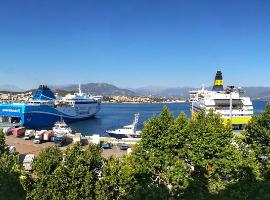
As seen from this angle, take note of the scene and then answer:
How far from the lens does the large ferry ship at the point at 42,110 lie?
106062 millimetres

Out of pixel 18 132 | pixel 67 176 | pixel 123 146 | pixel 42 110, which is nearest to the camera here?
pixel 67 176

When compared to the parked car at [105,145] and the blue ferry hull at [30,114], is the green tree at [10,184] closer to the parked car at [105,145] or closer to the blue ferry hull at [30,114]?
the parked car at [105,145]

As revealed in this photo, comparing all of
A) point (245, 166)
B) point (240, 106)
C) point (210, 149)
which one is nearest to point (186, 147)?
point (210, 149)

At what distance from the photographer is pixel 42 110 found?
11012 centimetres

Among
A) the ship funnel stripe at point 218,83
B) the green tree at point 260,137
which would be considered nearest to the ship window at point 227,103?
the ship funnel stripe at point 218,83

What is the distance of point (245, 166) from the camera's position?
29.9 m

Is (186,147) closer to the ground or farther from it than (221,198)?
farther from it

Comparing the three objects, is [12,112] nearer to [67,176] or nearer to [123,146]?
[123,146]

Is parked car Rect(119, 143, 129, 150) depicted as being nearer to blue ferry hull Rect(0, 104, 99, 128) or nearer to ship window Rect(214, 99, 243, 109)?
ship window Rect(214, 99, 243, 109)

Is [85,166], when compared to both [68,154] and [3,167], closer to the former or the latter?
[68,154]

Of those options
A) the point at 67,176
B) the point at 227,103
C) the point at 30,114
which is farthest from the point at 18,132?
the point at 67,176

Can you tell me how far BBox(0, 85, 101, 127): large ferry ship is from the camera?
10606cm

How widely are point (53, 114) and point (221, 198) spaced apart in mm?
89986

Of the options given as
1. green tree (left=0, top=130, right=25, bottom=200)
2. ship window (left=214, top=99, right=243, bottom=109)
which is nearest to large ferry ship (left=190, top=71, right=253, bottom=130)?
ship window (left=214, top=99, right=243, bottom=109)
